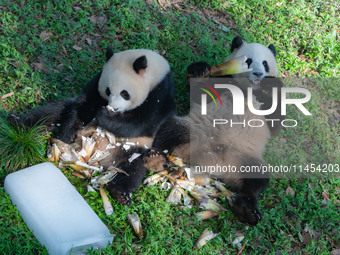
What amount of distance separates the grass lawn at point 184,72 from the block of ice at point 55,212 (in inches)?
3.5

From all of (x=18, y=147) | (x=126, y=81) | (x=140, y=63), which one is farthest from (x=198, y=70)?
(x=18, y=147)

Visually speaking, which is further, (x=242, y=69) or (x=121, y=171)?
(x=242, y=69)

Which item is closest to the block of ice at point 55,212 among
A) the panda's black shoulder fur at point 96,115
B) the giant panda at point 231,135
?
the panda's black shoulder fur at point 96,115

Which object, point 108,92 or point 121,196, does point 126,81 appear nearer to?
point 108,92

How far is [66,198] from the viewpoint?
347 centimetres

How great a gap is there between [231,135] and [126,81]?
4.60ft

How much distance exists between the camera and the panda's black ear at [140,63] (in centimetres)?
392

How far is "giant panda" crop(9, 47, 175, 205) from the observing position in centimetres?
397

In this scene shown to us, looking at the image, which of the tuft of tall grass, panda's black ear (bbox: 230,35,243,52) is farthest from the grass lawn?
panda's black ear (bbox: 230,35,243,52)

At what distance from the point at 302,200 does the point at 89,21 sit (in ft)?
12.2

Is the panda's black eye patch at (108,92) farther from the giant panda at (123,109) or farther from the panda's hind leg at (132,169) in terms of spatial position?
the panda's hind leg at (132,169)

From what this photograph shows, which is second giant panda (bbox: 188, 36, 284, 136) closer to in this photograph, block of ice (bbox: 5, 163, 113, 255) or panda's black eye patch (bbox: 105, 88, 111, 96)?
panda's black eye patch (bbox: 105, 88, 111, 96)

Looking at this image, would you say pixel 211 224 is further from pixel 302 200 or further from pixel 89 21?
pixel 89 21

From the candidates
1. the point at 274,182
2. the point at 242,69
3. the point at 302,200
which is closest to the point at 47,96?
the point at 242,69
